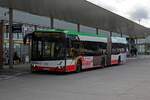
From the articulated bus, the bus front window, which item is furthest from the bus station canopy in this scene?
the bus front window

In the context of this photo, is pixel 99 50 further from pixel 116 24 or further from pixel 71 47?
pixel 116 24

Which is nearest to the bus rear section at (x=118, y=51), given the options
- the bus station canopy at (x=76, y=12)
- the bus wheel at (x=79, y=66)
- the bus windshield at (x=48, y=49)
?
the bus station canopy at (x=76, y=12)

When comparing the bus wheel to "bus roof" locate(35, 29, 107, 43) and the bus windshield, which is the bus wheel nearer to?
"bus roof" locate(35, 29, 107, 43)

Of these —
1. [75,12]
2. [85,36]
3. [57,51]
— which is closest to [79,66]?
[85,36]

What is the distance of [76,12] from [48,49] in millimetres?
15897

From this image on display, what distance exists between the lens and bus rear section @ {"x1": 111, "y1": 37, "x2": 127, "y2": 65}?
36.7m

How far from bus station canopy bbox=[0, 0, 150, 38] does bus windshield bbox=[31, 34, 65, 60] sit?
13.2ft

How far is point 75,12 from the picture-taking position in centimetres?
3941

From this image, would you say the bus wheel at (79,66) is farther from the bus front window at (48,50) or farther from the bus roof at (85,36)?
the bus front window at (48,50)

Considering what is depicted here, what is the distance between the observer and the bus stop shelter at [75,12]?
29.3 meters

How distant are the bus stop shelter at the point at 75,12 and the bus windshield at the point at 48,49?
3502 millimetres

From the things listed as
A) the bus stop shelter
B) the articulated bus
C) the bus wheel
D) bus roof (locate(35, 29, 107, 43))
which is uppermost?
the bus stop shelter

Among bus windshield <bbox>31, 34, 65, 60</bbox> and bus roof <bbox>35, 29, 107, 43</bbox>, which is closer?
bus windshield <bbox>31, 34, 65, 60</bbox>

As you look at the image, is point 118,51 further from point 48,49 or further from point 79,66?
point 48,49
